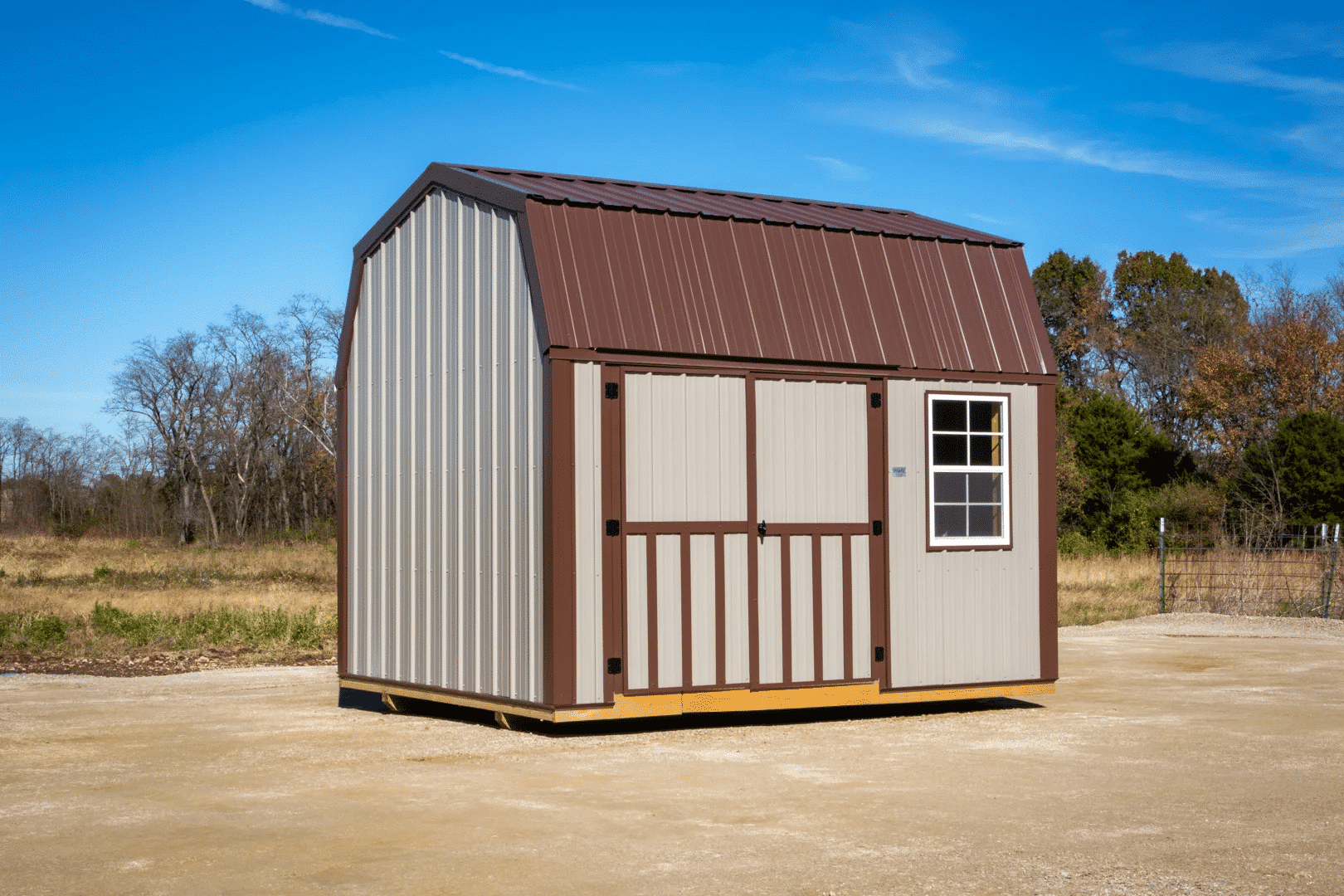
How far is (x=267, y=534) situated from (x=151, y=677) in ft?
144

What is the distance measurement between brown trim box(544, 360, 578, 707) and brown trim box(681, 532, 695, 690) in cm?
89

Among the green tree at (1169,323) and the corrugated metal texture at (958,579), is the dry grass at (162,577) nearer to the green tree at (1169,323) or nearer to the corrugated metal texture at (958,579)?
the corrugated metal texture at (958,579)

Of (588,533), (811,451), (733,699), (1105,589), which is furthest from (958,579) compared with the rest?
(1105,589)

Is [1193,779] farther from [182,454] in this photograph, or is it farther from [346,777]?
[182,454]

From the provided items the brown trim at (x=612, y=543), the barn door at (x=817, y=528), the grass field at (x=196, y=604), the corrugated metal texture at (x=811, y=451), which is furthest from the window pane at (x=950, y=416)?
the grass field at (x=196, y=604)

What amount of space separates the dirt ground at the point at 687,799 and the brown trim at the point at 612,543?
634 millimetres

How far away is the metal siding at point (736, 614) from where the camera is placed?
1095 centimetres

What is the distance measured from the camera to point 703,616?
10867 millimetres

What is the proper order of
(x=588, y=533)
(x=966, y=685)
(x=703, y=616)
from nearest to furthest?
(x=588, y=533), (x=703, y=616), (x=966, y=685)

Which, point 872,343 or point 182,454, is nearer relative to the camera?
point 872,343

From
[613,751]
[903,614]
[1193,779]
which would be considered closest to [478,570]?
[613,751]

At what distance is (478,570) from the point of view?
11.2 meters

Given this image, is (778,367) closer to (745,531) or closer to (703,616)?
(745,531)

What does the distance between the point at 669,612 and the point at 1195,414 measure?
1513 inches
